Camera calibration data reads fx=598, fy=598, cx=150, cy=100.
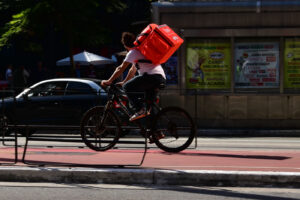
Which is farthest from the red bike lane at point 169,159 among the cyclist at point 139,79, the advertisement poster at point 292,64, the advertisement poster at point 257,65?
the advertisement poster at point 292,64

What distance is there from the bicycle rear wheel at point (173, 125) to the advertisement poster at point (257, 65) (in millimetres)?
8635

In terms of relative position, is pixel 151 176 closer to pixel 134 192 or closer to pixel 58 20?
pixel 134 192

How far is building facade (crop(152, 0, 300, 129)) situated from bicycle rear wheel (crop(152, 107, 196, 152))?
7.85 metres

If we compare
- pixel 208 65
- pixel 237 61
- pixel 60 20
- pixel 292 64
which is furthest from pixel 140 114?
pixel 60 20

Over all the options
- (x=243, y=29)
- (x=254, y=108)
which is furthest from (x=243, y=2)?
(x=254, y=108)

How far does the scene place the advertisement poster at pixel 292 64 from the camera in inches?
650

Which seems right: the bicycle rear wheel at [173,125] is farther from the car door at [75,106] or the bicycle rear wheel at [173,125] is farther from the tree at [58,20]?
the tree at [58,20]

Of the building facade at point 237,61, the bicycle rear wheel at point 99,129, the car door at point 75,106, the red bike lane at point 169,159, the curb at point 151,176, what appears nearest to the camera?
the curb at point 151,176

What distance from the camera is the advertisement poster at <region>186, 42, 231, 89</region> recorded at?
16734 mm

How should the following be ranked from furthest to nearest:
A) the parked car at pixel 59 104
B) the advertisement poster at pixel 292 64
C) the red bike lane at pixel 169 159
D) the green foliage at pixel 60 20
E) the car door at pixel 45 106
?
the green foliage at pixel 60 20, the advertisement poster at pixel 292 64, the parked car at pixel 59 104, the car door at pixel 45 106, the red bike lane at pixel 169 159

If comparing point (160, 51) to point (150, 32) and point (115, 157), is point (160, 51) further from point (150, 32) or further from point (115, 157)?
point (115, 157)

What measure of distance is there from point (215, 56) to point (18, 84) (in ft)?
32.8

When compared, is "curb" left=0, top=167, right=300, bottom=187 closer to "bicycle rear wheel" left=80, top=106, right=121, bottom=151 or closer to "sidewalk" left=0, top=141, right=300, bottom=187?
"sidewalk" left=0, top=141, right=300, bottom=187

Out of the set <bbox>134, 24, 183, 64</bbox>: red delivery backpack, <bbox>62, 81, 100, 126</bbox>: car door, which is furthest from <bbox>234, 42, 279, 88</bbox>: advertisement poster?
<bbox>134, 24, 183, 64</bbox>: red delivery backpack
